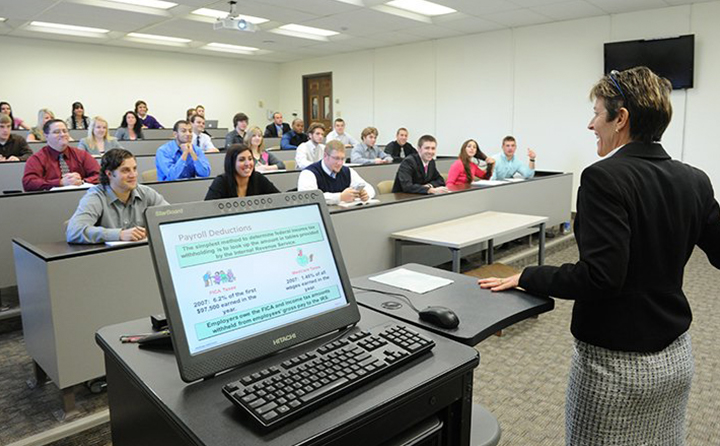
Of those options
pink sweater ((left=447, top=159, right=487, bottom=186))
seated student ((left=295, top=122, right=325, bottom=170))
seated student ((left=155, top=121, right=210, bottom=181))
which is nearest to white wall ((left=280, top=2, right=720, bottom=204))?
pink sweater ((left=447, top=159, right=487, bottom=186))

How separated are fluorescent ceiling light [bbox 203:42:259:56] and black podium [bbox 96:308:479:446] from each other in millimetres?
9504

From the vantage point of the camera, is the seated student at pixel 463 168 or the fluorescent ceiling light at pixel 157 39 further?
the fluorescent ceiling light at pixel 157 39

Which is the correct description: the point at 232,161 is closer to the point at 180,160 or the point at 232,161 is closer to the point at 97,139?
the point at 180,160

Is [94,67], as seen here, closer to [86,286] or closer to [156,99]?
[156,99]

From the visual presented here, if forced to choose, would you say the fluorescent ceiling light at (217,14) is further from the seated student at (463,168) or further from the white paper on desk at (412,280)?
the white paper on desk at (412,280)

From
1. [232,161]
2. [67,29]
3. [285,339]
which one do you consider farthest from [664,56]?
[67,29]

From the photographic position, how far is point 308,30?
27.9 ft

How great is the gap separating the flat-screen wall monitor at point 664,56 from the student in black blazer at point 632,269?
19.1 feet

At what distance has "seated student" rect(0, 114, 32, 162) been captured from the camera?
5.62 meters

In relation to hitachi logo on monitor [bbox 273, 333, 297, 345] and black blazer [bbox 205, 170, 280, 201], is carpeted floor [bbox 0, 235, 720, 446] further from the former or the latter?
hitachi logo on monitor [bbox 273, 333, 297, 345]

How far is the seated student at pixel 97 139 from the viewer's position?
18.7 feet

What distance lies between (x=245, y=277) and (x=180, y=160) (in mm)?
4153

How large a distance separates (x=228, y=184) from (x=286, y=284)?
245 centimetres

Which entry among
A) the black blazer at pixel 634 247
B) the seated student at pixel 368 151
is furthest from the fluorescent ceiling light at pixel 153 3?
the black blazer at pixel 634 247
